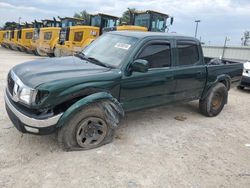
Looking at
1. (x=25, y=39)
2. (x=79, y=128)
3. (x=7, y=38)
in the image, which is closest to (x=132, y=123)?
(x=79, y=128)

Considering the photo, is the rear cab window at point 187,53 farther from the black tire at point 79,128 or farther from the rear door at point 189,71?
the black tire at point 79,128

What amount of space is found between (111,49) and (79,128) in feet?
5.27

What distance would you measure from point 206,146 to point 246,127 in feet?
5.60

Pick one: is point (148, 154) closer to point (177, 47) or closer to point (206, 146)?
point (206, 146)

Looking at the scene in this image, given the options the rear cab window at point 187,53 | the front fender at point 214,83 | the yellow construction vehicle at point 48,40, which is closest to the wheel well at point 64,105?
the rear cab window at point 187,53

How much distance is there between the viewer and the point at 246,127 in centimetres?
562

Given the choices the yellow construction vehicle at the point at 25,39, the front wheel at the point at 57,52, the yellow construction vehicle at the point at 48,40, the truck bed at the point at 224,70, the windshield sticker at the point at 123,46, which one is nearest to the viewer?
the windshield sticker at the point at 123,46

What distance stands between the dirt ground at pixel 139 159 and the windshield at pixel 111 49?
134cm

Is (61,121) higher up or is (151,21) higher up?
(151,21)

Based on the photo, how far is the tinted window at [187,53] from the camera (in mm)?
5129

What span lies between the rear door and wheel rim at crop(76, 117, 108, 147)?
1840 mm

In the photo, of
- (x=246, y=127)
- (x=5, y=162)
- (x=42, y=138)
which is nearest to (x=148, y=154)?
(x=42, y=138)

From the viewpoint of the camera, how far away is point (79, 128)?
3812 mm

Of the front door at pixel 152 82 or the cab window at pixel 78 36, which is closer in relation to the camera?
the front door at pixel 152 82
